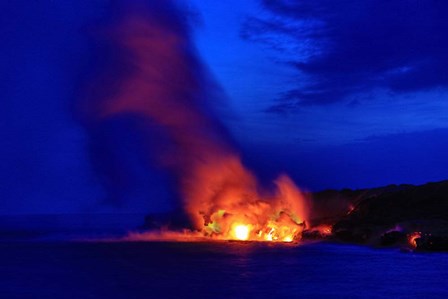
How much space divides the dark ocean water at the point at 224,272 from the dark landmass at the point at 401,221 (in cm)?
278

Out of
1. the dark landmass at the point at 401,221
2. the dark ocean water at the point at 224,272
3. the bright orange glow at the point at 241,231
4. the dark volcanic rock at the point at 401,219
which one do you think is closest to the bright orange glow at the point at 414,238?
the dark landmass at the point at 401,221

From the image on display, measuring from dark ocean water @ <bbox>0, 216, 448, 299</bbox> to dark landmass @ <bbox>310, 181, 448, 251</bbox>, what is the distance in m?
2.78

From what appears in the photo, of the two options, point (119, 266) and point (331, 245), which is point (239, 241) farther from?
point (119, 266)

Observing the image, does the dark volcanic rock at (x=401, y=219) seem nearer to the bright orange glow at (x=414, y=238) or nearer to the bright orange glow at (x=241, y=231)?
the bright orange glow at (x=414, y=238)

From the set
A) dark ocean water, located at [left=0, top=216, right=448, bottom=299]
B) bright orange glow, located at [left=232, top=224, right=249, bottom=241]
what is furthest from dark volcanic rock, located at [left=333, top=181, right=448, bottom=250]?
bright orange glow, located at [left=232, top=224, right=249, bottom=241]

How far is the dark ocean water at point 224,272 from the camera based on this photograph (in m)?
28.9

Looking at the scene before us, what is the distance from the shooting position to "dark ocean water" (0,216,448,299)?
28.9 meters

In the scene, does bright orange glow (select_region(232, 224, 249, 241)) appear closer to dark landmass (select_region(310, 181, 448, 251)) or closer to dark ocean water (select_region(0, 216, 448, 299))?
dark landmass (select_region(310, 181, 448, 251))

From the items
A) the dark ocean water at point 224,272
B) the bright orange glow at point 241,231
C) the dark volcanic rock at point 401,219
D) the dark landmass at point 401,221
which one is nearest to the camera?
the dark ocean water at point 224,272

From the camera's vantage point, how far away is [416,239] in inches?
1882

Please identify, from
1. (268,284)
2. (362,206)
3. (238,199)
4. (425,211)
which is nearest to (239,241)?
(238,199)

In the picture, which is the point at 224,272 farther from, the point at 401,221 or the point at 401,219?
the point at 401,219

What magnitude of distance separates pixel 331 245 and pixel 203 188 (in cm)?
1773

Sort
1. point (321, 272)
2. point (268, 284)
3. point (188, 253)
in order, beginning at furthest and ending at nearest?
point (188, 253), point (321, 272), point (268, 284)
